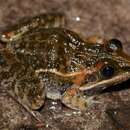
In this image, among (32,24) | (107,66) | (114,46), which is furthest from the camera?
(32,24)

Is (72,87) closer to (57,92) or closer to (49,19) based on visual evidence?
(57,92)

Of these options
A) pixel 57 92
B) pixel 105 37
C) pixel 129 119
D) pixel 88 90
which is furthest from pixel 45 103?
pixel 105 37

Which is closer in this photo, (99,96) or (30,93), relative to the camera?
(30,93)

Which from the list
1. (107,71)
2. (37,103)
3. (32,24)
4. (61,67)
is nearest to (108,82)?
(107,71)

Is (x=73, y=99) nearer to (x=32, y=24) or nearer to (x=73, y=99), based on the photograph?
(x=73, y=99)

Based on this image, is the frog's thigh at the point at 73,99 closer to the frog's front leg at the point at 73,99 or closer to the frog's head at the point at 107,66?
the frog's front leg at the point at 73,99

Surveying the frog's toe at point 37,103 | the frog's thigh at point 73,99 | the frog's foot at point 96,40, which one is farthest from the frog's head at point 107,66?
the frog's toe at point 37,103

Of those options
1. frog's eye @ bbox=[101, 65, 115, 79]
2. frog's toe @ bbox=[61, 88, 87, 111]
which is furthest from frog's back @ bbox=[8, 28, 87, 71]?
frog's eye @ bbox=[101, 65, 115, 79]
